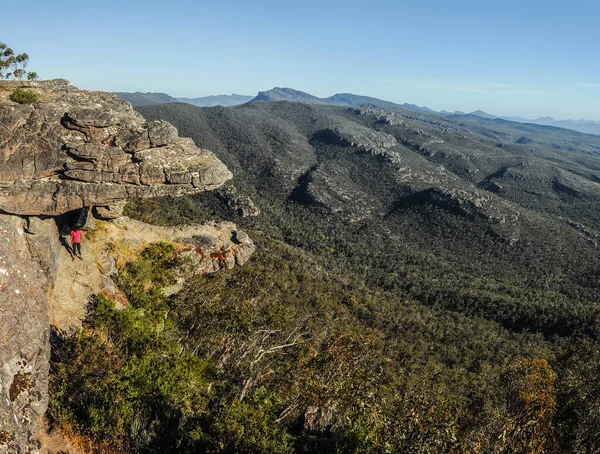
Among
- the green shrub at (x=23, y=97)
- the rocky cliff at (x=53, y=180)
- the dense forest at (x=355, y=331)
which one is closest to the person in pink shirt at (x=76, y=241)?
the rocky cliff at (x=53, y=180)

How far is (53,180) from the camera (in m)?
24.5

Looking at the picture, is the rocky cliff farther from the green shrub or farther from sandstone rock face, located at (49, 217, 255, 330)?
the green shrub

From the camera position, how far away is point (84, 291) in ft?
87.1

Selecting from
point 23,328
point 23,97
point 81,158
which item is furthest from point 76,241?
point 23,97

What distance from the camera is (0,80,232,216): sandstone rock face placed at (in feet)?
76.9

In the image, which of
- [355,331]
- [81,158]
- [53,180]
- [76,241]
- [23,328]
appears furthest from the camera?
[355,331]

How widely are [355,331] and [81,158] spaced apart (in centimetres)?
4271

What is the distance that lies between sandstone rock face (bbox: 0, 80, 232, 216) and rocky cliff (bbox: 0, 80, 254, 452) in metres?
0.06

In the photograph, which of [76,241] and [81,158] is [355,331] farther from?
[81,158]

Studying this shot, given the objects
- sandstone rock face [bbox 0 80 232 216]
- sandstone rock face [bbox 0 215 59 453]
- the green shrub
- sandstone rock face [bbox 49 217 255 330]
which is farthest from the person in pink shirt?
the green shrub

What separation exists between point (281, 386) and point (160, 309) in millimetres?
10499

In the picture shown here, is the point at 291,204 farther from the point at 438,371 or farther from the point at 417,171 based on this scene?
the point at 438,371

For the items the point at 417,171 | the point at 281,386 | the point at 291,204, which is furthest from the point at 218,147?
the point at 281,386

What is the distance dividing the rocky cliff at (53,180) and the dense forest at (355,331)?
2.36 meters
